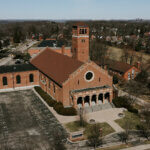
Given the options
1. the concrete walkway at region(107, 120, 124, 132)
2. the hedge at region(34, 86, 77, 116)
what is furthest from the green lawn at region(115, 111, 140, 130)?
the hedge at region(34, 86, 77, 116)

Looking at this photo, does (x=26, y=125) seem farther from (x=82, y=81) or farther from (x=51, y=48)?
(x=51, y=48)

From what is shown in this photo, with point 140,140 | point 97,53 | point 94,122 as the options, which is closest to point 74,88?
point 94,122

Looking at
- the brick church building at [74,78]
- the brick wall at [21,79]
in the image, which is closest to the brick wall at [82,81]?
the brick church building at [74,78]

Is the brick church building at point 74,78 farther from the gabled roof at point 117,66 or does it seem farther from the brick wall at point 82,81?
the gabled roof at point 117,66

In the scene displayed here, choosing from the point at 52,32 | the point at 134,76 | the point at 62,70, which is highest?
the point at 52,32

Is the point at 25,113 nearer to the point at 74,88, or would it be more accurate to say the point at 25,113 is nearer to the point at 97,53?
the point at 74,88

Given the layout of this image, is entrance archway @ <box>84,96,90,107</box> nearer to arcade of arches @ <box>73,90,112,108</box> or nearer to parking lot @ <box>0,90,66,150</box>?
arcade of arches @ <box>73,90,112,108</box>
